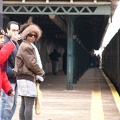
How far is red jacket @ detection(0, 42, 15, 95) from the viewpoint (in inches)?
211

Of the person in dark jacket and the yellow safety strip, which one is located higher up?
the person in dark jacket

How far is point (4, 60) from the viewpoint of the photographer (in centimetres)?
543

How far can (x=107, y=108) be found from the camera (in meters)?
10.8

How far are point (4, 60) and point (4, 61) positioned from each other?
88mm

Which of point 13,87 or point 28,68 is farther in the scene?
point 28,68

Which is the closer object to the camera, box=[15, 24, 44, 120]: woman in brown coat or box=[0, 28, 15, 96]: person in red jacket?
box=[0, 28, 15, 96]: person in red jacket

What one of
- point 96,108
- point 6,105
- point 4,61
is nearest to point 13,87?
point 6,105

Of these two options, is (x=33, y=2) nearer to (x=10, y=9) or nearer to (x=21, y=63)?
(x=10, y=9)

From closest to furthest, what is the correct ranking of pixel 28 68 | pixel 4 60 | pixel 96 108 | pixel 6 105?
Answer: pixel 4 60 < pixel 6 105 < pixel 28 68 < pixel 96 108

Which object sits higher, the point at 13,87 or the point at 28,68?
the point at 28,68

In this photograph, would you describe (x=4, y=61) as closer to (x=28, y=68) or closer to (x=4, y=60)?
(x=4, y=60)

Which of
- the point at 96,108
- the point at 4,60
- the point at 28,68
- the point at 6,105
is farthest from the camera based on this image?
the point at 96,108

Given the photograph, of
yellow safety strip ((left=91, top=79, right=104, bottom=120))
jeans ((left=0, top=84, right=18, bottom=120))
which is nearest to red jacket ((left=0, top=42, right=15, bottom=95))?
jeans ((left=0, top=84, right=18, bottom=120))

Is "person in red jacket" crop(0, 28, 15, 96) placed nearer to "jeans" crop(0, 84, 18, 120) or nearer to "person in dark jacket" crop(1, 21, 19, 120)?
"person in dark jacket" crop(1, 21, 19, 120)
